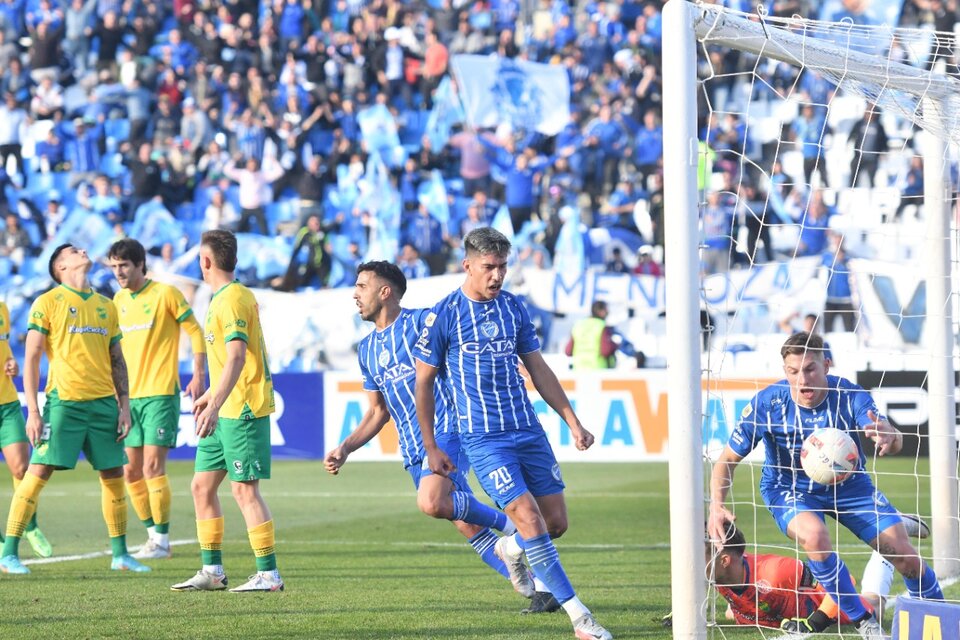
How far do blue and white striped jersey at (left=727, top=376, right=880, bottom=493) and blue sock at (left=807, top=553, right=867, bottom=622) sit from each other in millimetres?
335

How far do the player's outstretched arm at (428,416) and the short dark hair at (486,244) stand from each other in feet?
1.90

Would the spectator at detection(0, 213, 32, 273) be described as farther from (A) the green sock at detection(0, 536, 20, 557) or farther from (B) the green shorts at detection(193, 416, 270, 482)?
(B) the green shorts at detection(193, 416, 270, 482)

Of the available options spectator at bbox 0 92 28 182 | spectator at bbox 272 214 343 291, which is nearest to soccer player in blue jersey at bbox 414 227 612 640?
spectator at bbox 272 214 343 291

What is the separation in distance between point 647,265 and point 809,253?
221 centimetres

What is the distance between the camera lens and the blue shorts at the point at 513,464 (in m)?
5.87

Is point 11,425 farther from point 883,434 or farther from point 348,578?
point 883,434

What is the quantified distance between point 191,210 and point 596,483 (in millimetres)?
10365

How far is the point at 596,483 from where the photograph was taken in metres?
13.8

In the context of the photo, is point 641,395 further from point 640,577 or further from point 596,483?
point 640,577

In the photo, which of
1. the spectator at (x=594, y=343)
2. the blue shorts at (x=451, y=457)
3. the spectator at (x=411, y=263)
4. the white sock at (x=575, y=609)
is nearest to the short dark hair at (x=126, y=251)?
the blue shorts at (x=451, y=457)

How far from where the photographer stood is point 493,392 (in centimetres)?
603

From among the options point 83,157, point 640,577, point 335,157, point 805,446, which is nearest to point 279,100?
point 335,157

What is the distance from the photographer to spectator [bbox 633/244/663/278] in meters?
18.2

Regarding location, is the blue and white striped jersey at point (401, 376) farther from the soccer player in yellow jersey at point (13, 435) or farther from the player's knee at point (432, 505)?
the soccer player in yellow jersey at point (13, 435)
